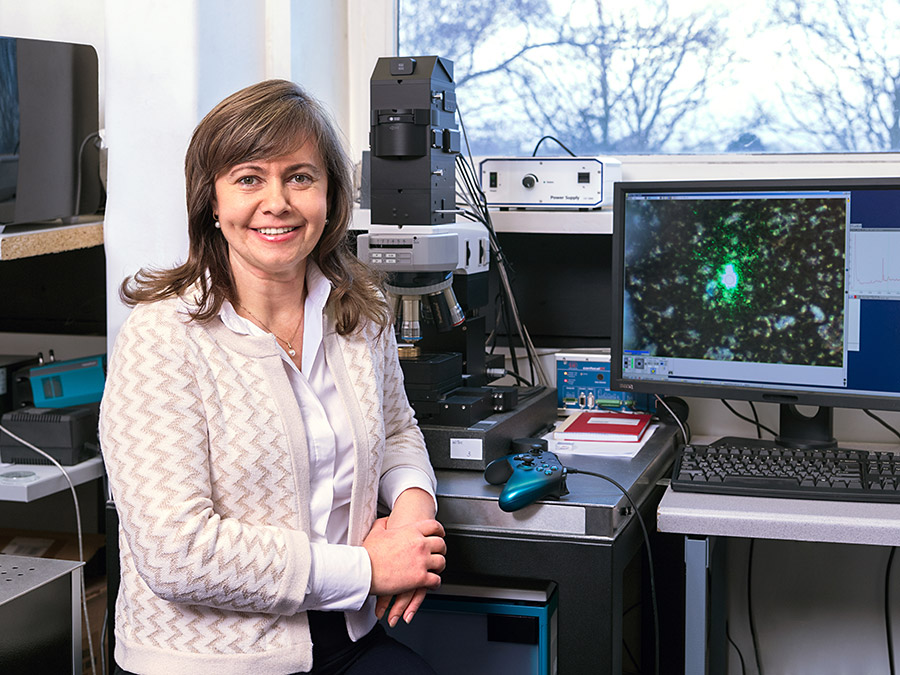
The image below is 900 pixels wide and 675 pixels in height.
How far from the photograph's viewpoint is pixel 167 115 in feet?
6.12

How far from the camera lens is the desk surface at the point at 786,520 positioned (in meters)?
1.46

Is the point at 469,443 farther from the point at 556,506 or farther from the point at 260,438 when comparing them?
the point at 260,438

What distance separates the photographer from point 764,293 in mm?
1765

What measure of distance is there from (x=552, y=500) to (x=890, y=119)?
1261 millimetres

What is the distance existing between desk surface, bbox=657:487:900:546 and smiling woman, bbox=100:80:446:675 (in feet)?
1.26

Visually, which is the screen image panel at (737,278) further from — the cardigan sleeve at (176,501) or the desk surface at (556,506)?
the cardigan sleeve at (176,501)

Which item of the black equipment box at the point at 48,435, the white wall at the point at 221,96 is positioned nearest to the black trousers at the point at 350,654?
the black equipment box at the point at 48,435

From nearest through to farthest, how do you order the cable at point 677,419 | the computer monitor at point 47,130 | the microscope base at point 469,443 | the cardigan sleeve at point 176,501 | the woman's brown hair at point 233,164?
the cardigan sleeve at point 176,501 → the woman's brown hair at point 233,164 → the microscope base at point 469,443 → the computer monitor at point 47,130 → the cable at point 677,419

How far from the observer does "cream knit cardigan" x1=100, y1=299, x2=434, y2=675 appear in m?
1.23

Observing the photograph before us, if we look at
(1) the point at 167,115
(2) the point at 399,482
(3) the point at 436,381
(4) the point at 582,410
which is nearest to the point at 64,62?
(1) the point at 167,115

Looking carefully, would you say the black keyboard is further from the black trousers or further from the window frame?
the window frame

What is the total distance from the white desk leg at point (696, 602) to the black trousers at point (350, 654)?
39cm

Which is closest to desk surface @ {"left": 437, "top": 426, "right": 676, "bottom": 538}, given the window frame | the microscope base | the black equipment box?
the microscope base

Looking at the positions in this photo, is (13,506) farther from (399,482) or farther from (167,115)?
(399,482)
